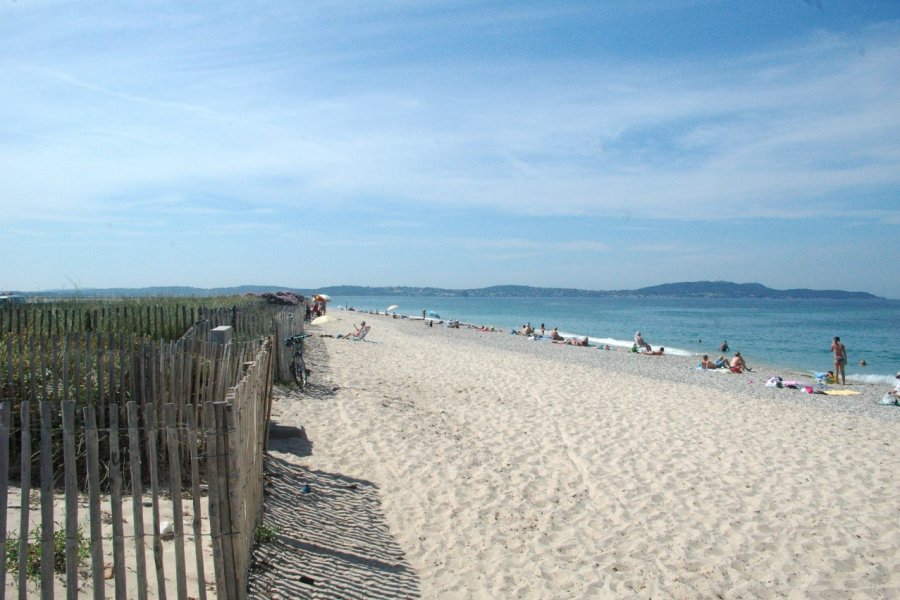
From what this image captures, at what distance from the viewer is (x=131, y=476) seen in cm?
405

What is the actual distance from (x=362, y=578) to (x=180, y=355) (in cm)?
288

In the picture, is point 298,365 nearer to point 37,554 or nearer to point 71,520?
point 37,554

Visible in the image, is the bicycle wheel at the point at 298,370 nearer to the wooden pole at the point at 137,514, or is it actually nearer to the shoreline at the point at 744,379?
the wooden pole at the point at 137,514

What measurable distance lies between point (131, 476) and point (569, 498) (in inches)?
173

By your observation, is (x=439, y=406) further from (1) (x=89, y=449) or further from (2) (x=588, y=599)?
(1) (x=89, y=449)

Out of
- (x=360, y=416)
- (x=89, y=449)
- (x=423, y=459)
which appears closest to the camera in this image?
(x=89, y=449)

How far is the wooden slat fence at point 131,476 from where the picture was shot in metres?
3.16

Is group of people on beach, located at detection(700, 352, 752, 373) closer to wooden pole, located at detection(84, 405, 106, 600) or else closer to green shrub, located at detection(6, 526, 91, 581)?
green shrub, located at detection(6, 526, 91, 581)

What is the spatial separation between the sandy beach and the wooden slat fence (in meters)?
0.72

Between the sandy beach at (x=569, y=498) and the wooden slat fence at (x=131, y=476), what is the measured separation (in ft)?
2.36

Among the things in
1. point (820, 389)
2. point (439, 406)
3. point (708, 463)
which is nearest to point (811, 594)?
point (708, 463)

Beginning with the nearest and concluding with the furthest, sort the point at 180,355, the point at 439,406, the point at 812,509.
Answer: the point at 180,355, the point at 812,509, the point at 439,406

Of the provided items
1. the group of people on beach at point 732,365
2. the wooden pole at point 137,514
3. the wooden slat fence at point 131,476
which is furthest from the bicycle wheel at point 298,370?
the group of people on beach at point 732,365

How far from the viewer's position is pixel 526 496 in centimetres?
684
